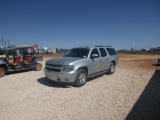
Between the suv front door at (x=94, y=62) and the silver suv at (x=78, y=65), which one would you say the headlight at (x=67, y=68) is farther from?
the suv front door at (x=94, y=62)

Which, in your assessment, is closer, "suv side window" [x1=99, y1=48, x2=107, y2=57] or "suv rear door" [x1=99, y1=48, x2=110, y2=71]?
"suv rear door" [x1=99, y1=48, x2=110, y2=71]

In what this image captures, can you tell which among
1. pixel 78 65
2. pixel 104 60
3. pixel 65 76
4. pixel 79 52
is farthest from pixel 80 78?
pixel 104 60

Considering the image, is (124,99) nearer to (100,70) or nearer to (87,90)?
(87,90)

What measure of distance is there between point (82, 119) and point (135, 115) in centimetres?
164

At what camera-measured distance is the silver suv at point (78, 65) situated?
7152mm

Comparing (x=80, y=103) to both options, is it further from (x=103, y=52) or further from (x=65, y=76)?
(x=103, y=52)

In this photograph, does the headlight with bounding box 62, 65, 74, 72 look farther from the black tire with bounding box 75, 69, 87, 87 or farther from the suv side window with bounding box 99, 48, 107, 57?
the suv side window with bounding box 99, 48, 107, 57

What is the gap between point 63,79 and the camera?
715 centimetres

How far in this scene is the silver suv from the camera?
23.5 feet

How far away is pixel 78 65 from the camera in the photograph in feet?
24.2

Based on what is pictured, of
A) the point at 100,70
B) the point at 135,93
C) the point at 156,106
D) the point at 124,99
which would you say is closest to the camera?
the point at 156,106

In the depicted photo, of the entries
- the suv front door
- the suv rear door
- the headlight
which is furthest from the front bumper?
the suv rear door

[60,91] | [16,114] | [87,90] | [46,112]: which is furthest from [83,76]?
[16,114]

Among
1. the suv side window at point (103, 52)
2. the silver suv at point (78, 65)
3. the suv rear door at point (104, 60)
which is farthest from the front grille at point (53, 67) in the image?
the suv side window at point (103, 52)
